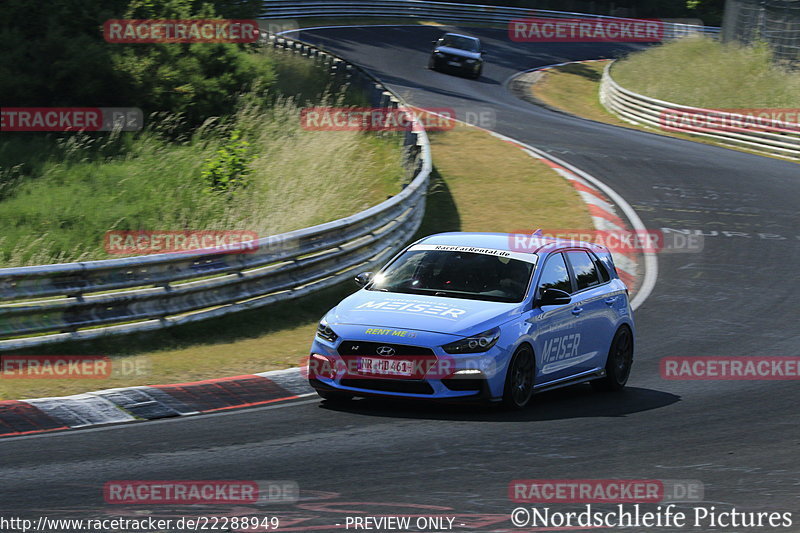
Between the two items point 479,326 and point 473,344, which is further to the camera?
point 479,326

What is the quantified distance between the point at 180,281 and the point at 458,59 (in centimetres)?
3114

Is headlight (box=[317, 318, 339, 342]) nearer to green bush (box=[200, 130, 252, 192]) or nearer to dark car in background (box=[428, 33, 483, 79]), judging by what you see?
green bush (box=[200, 130, 252, 192])

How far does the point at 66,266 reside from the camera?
35.1ft

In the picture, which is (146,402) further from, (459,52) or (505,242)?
(459,52)

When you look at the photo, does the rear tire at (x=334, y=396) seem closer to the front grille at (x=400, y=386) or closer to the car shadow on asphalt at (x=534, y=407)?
the car shadow on asphalt at (x=534, y=407)

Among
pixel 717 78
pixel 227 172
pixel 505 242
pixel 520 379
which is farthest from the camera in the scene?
pixel 717 78

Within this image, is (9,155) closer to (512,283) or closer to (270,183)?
(270,183)

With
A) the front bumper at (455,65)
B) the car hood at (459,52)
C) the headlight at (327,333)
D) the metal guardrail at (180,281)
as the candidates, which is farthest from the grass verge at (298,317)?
the car hood at (459,52)

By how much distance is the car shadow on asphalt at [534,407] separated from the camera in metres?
8.97

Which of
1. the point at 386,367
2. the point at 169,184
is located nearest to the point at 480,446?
the point at 386,367

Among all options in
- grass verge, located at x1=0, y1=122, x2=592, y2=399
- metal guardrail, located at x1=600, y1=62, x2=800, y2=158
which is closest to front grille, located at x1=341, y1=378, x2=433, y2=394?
grass verge, located at x1=0, y1=122, x2=592, y2=399

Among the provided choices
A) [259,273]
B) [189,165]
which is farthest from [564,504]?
[189,165]

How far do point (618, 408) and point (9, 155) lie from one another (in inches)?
625

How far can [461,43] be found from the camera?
4275cm
